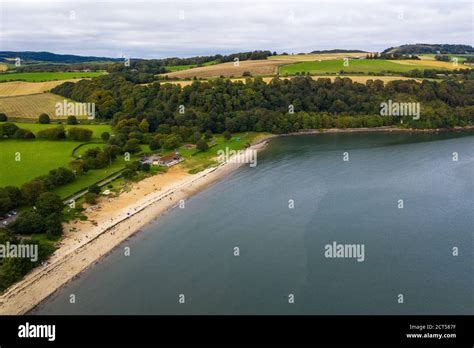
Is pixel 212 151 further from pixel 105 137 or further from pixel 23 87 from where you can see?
pixel 23 87

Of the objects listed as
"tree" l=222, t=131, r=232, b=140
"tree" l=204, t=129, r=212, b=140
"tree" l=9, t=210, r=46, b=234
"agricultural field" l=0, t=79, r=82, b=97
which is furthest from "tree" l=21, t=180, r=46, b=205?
"agricultural field" l=0, t=79, r=82, b=97

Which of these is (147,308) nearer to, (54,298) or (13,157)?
(54,298)

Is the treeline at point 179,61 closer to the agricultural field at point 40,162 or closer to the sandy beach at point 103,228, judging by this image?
the agricultural field at point 40,162


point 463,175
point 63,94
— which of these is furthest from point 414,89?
point 63,94

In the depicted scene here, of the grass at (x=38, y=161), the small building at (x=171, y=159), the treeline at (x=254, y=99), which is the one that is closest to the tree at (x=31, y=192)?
the grass at (x=38, y=161)

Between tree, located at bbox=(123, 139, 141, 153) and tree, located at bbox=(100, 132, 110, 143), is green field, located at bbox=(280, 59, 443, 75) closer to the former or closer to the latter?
tree, located at bbox=(100, 132, 110, 143)
